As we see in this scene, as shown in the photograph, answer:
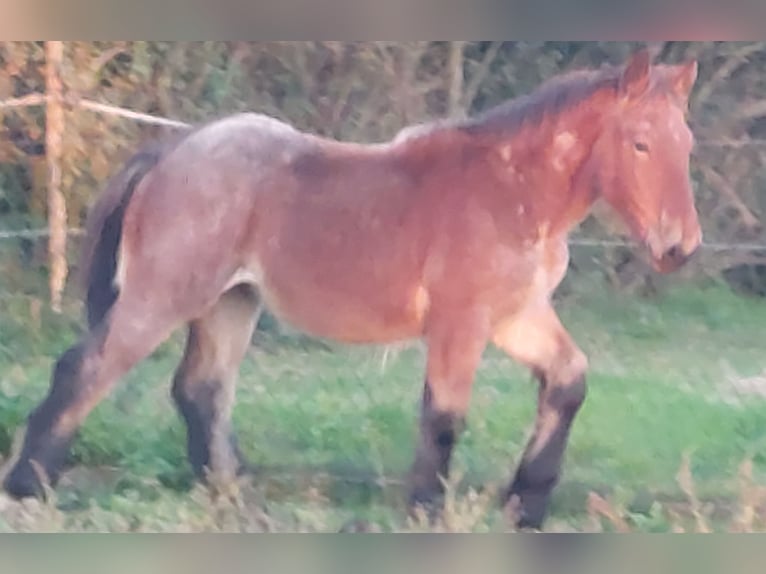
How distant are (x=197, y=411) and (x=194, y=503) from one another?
5.9 inches

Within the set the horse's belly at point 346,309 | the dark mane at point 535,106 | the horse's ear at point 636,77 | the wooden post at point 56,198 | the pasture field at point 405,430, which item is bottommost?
the pasture field at point 405,430

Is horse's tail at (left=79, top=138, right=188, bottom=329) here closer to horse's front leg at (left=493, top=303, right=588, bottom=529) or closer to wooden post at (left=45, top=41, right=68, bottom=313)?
wooden post at (left=45, top=41, right=68, bottom=313)

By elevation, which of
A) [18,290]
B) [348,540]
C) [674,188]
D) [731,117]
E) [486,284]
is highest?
[731,117]

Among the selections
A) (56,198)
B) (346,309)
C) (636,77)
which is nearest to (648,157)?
(636,77)

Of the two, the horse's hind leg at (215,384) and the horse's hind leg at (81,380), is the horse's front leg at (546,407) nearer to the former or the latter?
the horse's hind leg at (215,384)

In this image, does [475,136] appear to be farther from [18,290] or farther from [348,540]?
[18,290]

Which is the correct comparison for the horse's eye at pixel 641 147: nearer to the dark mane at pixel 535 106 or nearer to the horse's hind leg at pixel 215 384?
the dark mane at pixel 535 106

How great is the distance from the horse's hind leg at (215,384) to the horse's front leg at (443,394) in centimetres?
30

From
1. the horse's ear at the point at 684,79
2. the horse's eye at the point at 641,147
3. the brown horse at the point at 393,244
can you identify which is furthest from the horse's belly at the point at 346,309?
the horse's ear at the point at 684,79

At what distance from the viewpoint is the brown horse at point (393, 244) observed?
143 centimetres

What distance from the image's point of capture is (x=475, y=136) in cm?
146

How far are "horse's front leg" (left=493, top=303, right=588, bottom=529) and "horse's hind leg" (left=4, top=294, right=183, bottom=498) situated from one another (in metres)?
0.59

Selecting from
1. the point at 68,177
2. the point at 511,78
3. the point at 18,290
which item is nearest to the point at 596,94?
the point at 511,78

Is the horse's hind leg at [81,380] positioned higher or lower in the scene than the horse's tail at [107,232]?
lower
